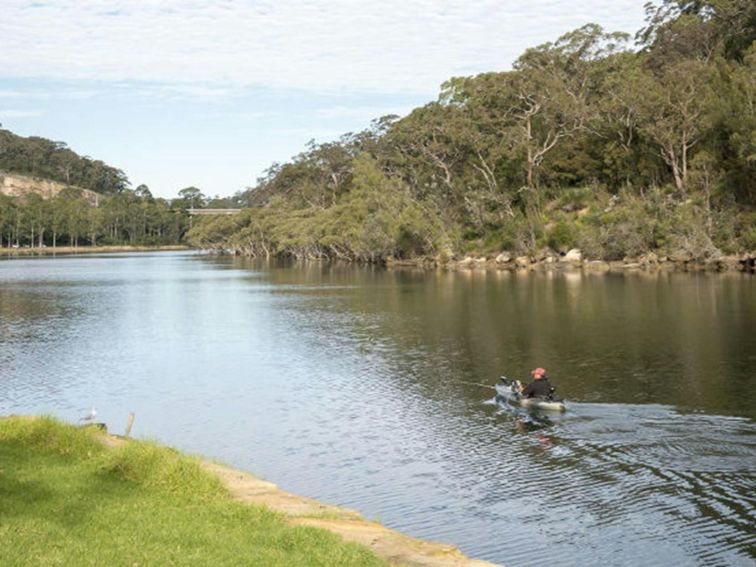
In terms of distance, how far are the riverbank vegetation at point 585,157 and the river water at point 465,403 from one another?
28870mm

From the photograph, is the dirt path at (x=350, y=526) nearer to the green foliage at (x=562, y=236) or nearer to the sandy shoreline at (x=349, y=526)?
the sandy shoreline at (x=349, y=526)

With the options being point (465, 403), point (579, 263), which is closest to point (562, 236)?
point (579, 263)

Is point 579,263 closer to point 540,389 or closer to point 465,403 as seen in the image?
point 465,403

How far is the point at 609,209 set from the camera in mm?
108688

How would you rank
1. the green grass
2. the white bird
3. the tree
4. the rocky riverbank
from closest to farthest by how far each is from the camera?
1. the green grass
2. the white bird
3. the rocky riverbank
4. the tree

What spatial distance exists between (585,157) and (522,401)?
90574mm

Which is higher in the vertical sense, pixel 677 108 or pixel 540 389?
pixel 677 108

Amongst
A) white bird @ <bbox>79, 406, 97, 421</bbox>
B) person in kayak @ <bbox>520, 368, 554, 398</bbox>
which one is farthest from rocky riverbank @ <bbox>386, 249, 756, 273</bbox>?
white bird @ <bbox>79, 406, 97, 421</bbox>

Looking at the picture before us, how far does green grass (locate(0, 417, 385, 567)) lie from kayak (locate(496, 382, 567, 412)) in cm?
1490

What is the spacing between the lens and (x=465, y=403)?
3206 centimetres

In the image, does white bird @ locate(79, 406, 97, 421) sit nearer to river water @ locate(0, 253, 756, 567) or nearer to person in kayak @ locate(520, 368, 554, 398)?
river water @ locate(0, 253, 756, 567)

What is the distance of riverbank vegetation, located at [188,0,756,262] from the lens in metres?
95.4

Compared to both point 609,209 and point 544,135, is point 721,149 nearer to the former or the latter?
point 609,209

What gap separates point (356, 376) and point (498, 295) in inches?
1442
